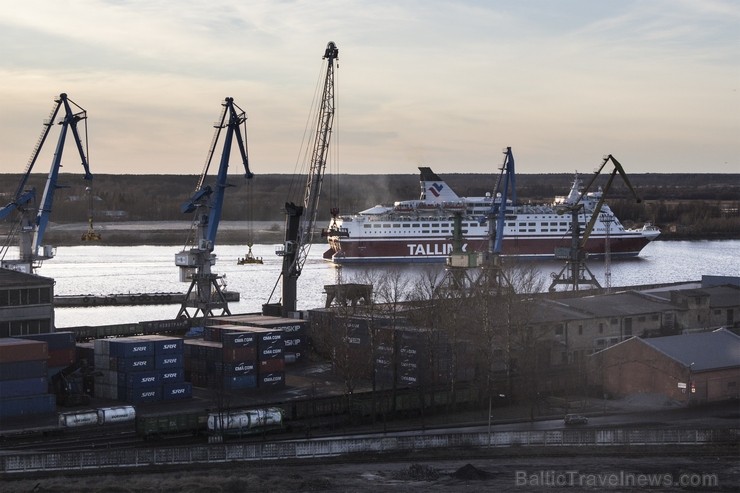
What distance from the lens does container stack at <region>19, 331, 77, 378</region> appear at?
111ft

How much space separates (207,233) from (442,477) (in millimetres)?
26300

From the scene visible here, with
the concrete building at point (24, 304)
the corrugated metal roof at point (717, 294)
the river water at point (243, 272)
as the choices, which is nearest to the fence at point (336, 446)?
the concrete building at point (24, 304)

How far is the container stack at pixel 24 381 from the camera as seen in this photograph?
30.7 m

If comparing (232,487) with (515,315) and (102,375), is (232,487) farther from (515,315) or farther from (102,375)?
(515,315)

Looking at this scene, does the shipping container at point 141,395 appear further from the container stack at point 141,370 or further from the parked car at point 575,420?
the parked car at point 575,420

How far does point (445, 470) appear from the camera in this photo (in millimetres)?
24922

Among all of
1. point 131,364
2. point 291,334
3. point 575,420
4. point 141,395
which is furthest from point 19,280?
point 575,420

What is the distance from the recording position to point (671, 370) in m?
33.5

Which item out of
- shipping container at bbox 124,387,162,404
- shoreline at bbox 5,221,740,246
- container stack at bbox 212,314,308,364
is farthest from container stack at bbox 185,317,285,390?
shoreline at bbox 5,221,740,246

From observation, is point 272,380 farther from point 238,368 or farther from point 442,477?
point 442,477

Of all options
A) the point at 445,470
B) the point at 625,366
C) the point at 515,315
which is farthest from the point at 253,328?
the point at 445,470

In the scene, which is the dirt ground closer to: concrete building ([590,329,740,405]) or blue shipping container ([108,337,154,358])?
concrete building ([590,329,740,405])

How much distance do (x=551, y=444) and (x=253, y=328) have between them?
1359 centimetres

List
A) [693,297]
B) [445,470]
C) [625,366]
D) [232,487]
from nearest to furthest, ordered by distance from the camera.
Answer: [232,487] < [445,470] < [625,366] < [693,297]
